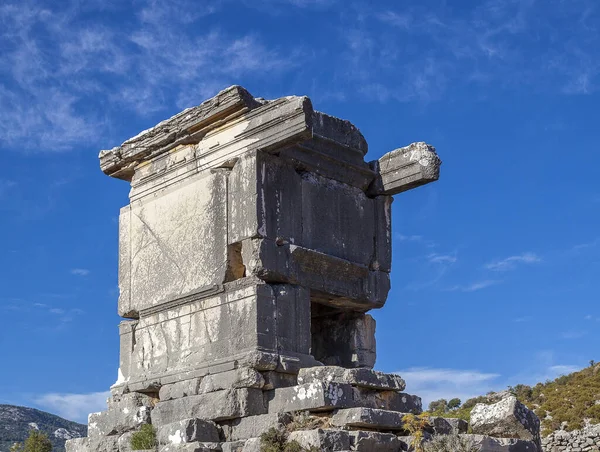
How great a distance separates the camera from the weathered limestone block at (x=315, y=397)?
9086mm

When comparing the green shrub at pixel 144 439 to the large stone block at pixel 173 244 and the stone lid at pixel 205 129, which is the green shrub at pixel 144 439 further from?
the stone lid at pixel 205 129

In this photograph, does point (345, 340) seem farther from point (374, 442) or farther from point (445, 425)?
point (374, 442)

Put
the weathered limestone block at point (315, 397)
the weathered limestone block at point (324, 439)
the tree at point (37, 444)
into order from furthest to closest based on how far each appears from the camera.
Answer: the tree at point (37, 444)
the weathered limestone block at point (315, 397)
the weathered limestone block at point (324, 439)

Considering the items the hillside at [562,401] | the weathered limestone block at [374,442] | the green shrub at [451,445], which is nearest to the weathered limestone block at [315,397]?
the weathered limestone block at [374,442]

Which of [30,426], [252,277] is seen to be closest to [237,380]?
[252,277]

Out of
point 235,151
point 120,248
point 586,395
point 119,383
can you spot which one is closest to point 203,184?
point 235,151

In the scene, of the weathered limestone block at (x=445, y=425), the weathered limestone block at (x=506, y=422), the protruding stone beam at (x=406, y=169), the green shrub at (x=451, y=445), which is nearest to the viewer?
the green shrub at (x=451, y=445)

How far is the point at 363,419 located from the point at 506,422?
1.37 m

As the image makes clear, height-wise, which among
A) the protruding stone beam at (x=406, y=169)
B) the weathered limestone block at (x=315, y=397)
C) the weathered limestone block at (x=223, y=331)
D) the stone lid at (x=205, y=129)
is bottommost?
the weathered limestone block at (x=315, y=397)

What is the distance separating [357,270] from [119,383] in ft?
9.75

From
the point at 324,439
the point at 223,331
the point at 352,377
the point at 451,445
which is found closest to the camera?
the point at 324,439

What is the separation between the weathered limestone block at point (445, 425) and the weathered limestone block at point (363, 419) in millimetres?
507

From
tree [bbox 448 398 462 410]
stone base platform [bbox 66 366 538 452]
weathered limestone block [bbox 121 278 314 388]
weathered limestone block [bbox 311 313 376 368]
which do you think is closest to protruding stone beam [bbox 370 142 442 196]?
weathered limestone block [bbox 311 313 376 368]

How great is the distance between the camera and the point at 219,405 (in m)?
9.77
